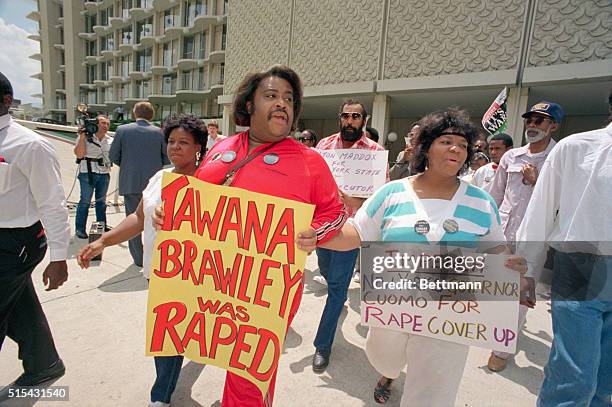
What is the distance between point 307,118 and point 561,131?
618 inches

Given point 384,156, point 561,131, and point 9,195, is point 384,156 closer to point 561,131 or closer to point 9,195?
point 9,195

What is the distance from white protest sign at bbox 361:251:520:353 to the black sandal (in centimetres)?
85

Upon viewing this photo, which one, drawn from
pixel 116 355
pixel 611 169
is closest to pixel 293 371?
pixel 116 355

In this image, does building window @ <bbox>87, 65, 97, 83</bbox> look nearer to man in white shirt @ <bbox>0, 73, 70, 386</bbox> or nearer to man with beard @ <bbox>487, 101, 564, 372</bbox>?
man in white shirt @ <bbox>0, 73, 70, 386</bbox>

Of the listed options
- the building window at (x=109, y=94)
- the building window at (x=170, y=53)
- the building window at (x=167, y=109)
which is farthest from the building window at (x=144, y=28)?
the building window at (x=109, y=94)

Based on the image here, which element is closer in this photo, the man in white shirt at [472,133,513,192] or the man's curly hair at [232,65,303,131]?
the man's curly hair at [232,65,303,131]

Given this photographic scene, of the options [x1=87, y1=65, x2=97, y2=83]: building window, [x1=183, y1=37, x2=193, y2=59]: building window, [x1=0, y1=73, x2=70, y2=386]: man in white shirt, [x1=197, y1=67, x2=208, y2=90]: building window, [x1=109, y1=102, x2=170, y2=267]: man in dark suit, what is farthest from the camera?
[x1=87, y1=65, x2=97, y2=83]: building window

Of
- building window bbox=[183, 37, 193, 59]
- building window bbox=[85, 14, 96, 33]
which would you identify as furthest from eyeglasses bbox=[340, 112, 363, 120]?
building window bbox=[85, 14, 96, 33]

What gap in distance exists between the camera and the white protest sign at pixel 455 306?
5.03 feet

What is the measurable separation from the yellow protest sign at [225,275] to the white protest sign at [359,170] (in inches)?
60.8

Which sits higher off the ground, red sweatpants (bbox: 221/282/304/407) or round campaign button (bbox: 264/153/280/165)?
round campaign button (bbox: 264/153/280/165)

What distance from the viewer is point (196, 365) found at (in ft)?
7.98

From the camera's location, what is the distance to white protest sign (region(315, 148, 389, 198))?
9.15ft

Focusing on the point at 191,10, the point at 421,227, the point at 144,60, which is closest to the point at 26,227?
the point at 421,227
